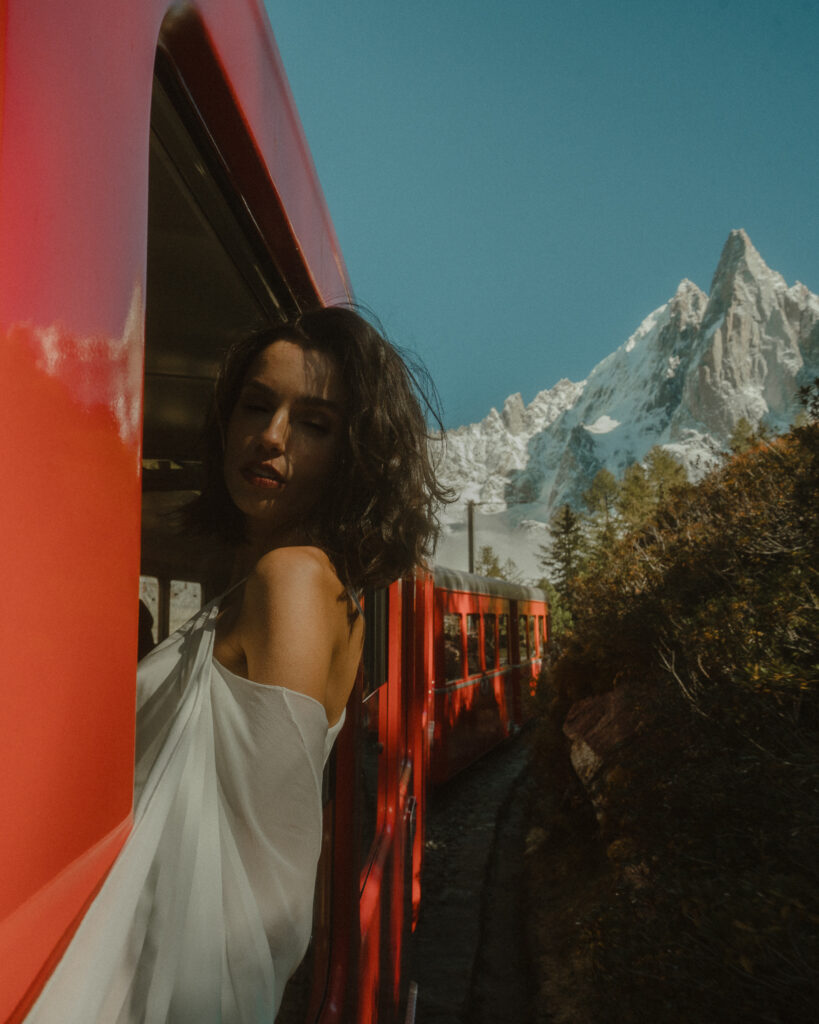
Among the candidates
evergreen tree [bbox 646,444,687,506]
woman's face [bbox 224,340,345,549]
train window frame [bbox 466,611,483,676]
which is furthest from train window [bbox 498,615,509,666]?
evergreen tree [bbox 646,444,687,506]

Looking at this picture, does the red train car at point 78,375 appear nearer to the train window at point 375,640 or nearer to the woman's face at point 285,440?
the woman's face at point 285,440

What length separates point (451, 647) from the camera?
28.1 ft

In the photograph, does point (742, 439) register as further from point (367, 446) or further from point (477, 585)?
point (367, 446)

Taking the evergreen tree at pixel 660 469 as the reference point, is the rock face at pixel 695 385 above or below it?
above

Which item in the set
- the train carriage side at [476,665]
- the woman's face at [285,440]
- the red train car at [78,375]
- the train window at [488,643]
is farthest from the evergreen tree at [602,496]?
the red train car at [78,375]

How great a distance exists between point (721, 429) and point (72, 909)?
152547 millimetres

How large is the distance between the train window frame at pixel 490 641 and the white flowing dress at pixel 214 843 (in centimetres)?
923

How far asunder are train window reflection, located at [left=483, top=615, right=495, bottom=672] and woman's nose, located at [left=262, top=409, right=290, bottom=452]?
9.09 meters

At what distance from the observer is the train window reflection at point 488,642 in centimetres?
1002

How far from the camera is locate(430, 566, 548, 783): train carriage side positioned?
808 cm

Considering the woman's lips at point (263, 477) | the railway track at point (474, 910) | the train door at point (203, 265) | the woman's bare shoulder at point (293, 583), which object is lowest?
the railway track at point (474, 910)

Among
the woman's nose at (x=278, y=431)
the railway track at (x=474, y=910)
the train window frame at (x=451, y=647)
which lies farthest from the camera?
the train window frame at (x=451, y=647)

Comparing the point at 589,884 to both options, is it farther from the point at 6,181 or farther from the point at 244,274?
the point at 6,181

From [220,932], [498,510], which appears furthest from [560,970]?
[498,510]
